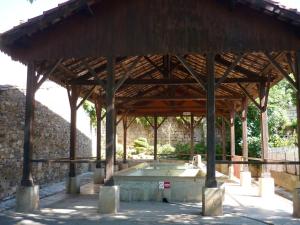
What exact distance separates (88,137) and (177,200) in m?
10.4

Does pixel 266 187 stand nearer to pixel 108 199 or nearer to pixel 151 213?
pixel 151 213

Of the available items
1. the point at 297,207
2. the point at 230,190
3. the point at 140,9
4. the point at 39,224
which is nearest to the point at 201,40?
the point at 140,9

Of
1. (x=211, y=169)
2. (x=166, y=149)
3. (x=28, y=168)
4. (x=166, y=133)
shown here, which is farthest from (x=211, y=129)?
(x=166, y=133)

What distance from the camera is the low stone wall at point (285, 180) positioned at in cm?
1248

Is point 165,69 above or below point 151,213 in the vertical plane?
above

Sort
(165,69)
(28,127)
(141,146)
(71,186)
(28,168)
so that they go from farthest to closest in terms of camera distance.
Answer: (141,146) → (165,69) → (71,186) → (28,127) → (28,168)

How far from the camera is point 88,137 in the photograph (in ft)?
64.4

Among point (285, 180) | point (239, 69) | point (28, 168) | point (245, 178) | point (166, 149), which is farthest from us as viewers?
point (166, 149)

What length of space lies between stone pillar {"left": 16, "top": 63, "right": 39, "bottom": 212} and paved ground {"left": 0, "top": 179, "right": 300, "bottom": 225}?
9.5 inches

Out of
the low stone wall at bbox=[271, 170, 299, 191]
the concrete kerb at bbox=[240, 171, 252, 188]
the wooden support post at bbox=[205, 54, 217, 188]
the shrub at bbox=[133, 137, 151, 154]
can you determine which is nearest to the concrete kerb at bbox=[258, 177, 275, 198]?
the low stone wall at bbox=[271, 170, 299, 191]

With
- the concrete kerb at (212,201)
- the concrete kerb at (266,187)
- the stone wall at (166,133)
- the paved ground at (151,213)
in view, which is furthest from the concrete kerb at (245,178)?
the stone wall at (166,133)

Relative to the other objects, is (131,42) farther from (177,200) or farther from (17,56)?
(177,200)

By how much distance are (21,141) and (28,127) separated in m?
2.09

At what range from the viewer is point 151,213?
8.15 meters
